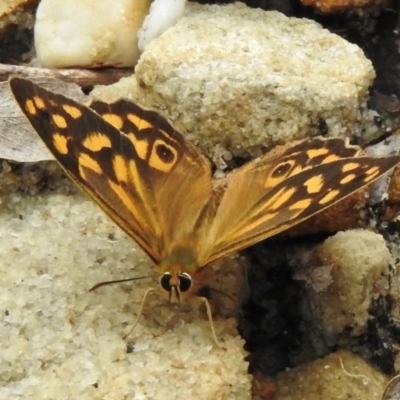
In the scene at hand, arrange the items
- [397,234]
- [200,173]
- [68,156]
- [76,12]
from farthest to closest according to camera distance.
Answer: [76,12] < [397,234] < [200,173] < [68,156]

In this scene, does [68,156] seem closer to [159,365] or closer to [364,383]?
[159,365]

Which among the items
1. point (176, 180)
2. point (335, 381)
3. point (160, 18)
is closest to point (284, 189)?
point (176, 180)

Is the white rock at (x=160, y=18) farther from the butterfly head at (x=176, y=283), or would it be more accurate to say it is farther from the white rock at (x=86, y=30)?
the butterfly head at (x=176, y=283)

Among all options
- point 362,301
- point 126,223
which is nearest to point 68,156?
point 126,223

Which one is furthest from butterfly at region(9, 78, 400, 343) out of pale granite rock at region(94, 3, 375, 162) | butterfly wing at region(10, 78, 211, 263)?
pale granite rock at region(94, 3, 375, 162)

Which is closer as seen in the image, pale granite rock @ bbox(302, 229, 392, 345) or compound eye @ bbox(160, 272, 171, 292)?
compound eye @ bbox(160, 272, 171, 292)

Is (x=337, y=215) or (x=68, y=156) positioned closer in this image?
(x=68, y=156)

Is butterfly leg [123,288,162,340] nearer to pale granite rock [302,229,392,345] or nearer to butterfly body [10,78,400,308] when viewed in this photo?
butterfly body [10,78,400,308]

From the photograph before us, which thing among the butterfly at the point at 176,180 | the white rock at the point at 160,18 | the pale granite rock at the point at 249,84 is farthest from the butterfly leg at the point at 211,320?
the white rock at the point at 160,18

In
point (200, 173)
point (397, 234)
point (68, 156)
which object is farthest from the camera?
point (397, 234)
